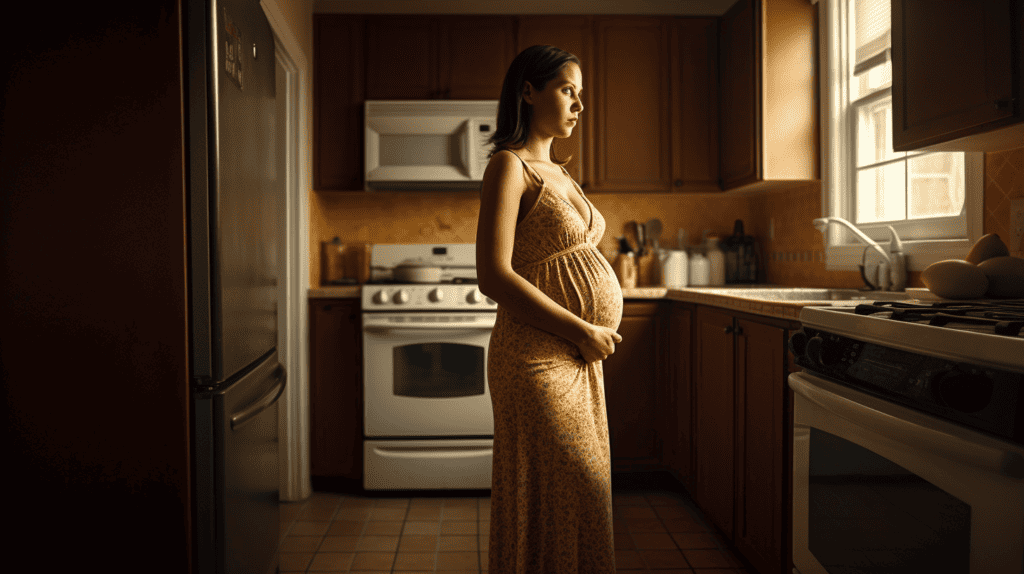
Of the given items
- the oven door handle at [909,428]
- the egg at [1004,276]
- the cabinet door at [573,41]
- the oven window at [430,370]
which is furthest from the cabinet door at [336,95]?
the egg at [1004,276]

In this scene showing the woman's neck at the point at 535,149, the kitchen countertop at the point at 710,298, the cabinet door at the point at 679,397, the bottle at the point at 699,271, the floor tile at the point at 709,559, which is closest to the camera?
the woman's neck at the point at 535,149

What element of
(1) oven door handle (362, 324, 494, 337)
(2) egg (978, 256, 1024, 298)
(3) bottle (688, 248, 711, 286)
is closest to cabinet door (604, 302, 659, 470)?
(3) bottle (688, 248, 711, 286)

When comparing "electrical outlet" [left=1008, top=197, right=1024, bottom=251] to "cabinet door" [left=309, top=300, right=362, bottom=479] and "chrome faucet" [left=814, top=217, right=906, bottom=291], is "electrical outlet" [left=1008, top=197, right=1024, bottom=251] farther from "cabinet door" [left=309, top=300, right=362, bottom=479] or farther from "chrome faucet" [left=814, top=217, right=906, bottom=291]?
"cabinet door" [left=309, top=300, right=362, bottom=479]

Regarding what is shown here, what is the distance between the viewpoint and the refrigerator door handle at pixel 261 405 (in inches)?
54.3

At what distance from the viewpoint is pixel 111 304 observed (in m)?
1.22

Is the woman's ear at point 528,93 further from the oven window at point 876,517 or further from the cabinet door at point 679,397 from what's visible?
the cabinet door at point 679,397

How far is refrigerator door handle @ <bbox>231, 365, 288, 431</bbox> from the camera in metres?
1.38

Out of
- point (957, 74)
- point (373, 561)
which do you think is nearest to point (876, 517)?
point (957, 74)

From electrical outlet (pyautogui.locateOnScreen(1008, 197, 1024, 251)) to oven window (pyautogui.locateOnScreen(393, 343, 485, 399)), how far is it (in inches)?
74.1

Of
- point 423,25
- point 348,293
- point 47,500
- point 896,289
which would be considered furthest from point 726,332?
point 423,25

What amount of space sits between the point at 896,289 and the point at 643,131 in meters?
1.44

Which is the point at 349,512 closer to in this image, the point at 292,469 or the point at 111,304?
the point at 292,469

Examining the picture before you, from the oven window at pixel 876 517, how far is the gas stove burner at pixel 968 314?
0.81 feet

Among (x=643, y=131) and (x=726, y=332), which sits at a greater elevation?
(x=643, y=131)
